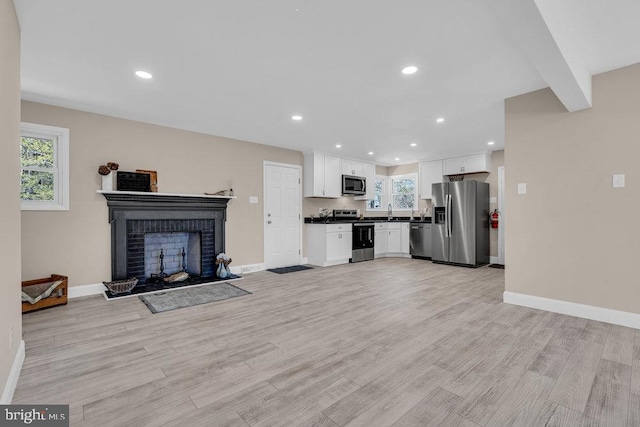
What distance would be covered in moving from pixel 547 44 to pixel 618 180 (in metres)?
1.83

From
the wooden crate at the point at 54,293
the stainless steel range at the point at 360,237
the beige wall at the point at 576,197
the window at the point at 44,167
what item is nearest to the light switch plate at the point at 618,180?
the beige wall at the point at 576,197

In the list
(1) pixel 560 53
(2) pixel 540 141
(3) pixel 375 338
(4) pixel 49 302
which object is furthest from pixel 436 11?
(4) pixel 49 302

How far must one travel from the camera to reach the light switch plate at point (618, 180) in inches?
110

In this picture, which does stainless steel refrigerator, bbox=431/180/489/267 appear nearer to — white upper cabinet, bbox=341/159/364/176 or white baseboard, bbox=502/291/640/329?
white upper cabinet, bbox=341/159/364/176

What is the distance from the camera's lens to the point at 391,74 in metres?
2.88

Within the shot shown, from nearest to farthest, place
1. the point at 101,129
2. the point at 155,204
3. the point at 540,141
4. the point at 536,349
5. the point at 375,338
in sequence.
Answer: the point at 536,349 → the point at 375,338 → the point at 540,141 → the point at 101,129 → the point at 155,204

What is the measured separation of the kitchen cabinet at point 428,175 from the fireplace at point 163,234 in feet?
15.0

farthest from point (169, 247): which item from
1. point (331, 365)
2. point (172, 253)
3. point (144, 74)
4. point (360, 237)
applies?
point (360, 237)

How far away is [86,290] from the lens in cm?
384

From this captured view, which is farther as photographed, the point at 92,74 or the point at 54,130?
the point at 54,130

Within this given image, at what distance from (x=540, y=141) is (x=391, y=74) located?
72.6 inches

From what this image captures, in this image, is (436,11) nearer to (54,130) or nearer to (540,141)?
(540,141)

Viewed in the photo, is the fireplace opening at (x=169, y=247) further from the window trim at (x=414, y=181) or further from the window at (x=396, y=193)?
the window trim at (x=414, y=181)

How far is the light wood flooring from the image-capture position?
1583mm
